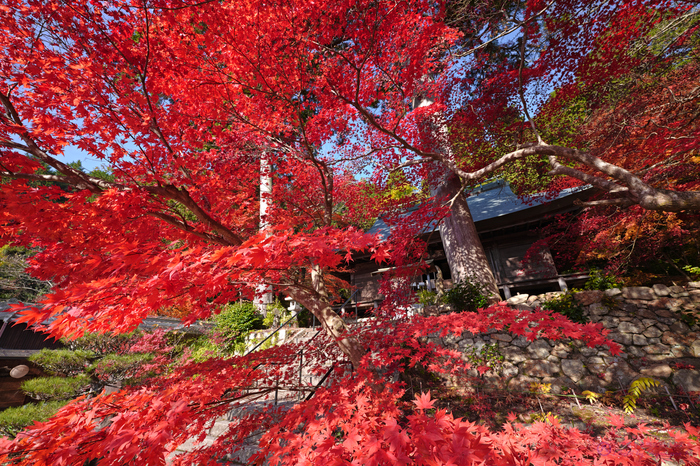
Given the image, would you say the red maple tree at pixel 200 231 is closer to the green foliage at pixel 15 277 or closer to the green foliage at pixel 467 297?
the green foliage at pixel 467 297

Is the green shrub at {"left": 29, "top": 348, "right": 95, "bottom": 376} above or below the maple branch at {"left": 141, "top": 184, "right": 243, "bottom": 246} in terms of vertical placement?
below

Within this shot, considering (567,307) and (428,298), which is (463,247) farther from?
(567,307)

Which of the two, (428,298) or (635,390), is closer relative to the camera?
(635,390)

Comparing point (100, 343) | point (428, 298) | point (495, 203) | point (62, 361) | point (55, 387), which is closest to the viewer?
point (55, 387)

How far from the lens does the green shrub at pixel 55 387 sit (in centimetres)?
548

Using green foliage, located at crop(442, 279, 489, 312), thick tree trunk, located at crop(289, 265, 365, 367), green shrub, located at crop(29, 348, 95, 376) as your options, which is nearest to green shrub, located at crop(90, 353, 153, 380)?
green shrub, located at crop(29, 348, 95, 376)

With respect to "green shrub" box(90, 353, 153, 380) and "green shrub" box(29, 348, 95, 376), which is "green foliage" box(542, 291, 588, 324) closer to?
"green shrub" box(90, 353, 153, 380)

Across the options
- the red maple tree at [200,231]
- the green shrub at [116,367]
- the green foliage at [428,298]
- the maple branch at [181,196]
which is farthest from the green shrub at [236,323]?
the maple branch at [181,196]

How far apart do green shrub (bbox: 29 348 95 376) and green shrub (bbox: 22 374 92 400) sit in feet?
1.62

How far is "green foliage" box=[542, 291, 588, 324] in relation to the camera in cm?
644

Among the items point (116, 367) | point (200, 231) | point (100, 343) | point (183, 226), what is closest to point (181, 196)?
point (183, 226)

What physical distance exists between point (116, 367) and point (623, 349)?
12.2 meters

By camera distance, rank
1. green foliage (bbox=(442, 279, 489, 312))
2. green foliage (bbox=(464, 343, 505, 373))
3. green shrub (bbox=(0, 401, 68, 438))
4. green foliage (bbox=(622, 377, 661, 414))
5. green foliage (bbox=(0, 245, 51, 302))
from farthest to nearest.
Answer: green foliage (bbox=(0, 245, 51, 302)), green foliage (bbox=(442, 279, 489, 312)), green foliage (bbox=(464, 343, 505, 373)), green foliage (bbox=(622, 377, 661, 414)), green shrub (bbox=(0, 401, 68, 438))

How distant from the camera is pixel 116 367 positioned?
6.80m
